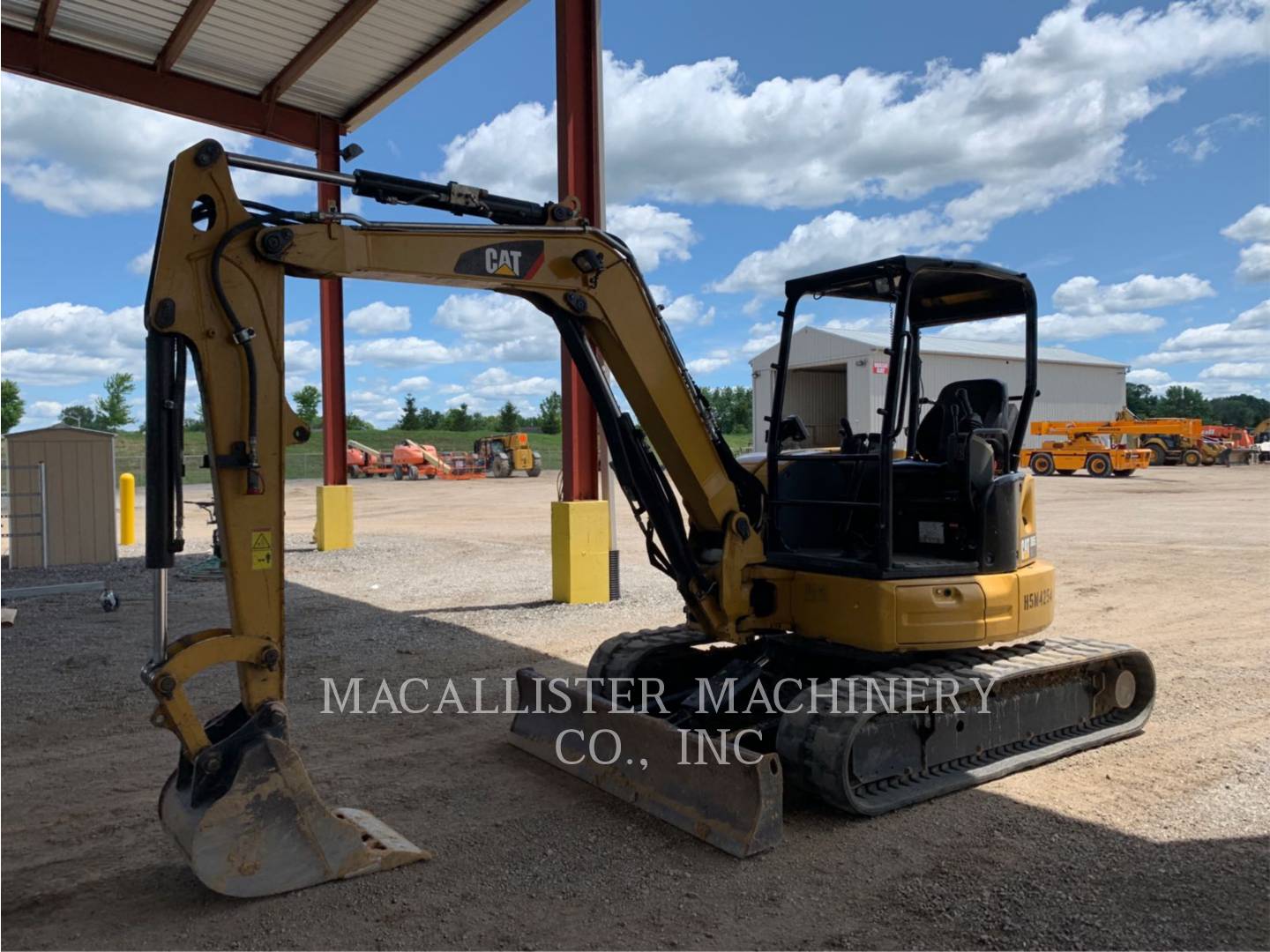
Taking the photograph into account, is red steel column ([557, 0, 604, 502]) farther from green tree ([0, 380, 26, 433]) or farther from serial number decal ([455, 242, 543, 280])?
green tree ([0, 380, 26, 433])

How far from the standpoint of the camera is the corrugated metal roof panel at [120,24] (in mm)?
12562

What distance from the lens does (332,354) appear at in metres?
16.5

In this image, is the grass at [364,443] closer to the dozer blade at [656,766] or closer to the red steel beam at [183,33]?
the red steel beam at [183,33]

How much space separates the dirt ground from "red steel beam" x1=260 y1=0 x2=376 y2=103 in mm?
7927

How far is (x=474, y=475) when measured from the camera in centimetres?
4397

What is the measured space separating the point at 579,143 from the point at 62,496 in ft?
32.5

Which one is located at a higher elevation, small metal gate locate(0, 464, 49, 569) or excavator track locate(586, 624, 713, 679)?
small metal gate locate(0, 464, 49, 569)

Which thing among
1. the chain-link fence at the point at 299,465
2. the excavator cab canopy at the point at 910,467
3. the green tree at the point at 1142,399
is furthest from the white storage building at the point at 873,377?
the green tree at the point at 1142,399

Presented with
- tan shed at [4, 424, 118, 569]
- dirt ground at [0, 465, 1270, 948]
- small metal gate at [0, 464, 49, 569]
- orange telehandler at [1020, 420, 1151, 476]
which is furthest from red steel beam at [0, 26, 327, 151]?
orange telehandler at [1020, 420, 1151, 476]

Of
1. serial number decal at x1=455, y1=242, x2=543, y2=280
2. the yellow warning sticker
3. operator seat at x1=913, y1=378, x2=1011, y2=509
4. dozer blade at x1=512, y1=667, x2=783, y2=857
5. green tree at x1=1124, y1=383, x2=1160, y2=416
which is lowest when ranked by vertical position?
dozer blade at x1=512, y1=667, x2=783, y2=857

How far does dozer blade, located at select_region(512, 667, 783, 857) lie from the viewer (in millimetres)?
4586

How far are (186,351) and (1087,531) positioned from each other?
17.2 metres

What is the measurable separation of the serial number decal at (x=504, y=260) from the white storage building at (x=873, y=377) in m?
1.87

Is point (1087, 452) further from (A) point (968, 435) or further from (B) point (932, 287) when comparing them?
(A) point (968, 435)
